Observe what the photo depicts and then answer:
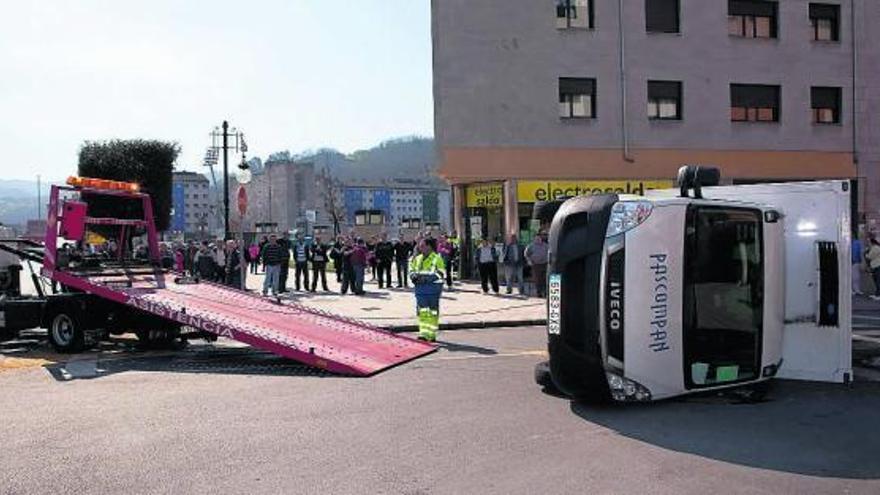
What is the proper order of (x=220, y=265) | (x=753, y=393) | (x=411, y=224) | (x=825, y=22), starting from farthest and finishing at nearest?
(x=411, y=224) → (x=825, y=22) → (x=220, y=265) → (x=753, y=393)

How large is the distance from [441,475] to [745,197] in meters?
5.03

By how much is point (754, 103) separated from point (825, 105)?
3162 millimetres

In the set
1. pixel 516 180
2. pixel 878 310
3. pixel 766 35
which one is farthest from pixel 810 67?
pixel 878 310

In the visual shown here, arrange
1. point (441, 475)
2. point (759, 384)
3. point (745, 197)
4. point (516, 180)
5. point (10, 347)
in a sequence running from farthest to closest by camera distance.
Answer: point (516, 180), point (10, 347), point (745, 197), point (759, 384), point (441, 475)

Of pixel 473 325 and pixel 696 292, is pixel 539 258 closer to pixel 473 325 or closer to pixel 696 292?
pixel 473 325

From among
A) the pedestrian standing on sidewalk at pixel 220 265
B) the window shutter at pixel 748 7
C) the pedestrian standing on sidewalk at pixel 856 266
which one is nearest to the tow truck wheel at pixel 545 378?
the pedestrian standing on sidewalk at pixel 856 266

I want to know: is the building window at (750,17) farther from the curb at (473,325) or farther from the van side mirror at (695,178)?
the van side mirror at (695,178)

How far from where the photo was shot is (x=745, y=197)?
895 centimetres

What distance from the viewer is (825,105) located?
30.9 meters

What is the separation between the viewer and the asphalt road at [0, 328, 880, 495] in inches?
220

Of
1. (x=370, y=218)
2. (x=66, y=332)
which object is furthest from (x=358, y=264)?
(x=370, y=218)

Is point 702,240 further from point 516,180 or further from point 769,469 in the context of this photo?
point 516,180

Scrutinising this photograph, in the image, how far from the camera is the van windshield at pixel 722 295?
7.53m

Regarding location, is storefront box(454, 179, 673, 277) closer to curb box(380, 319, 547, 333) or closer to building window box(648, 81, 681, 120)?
building window box(648, 81, 681, 120)
